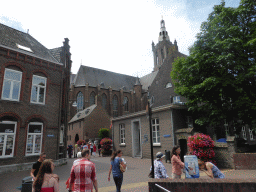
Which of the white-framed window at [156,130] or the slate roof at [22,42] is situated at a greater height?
the slate roof at [22,42]

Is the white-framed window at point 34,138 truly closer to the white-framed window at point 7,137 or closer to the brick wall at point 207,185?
the white-framed window at point 7,137

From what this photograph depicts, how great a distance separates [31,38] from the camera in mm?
17719

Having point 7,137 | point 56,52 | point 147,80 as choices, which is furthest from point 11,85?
point 147,80

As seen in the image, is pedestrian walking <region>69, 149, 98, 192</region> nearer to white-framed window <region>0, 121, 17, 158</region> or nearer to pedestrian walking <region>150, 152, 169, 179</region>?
pedestrian walking <region>150, 152, 169, 179</region>

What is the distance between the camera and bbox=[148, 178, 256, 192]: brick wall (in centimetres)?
442

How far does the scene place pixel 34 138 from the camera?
1360cm

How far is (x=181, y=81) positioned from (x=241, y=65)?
5188 mm

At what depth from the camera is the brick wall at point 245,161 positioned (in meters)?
10.7

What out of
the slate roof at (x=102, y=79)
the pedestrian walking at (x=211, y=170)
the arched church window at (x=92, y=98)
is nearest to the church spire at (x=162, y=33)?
the slate roof at (x=102, y=79)

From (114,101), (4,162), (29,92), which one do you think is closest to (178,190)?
(4,162)

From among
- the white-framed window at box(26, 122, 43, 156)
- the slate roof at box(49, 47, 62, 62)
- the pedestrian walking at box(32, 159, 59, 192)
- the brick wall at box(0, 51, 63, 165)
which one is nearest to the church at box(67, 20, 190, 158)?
the slate roof at box(49, 47, 62, 62)

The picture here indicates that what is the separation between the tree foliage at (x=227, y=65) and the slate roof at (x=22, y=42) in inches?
500

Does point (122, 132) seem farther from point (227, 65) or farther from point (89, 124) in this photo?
point (89, 124)

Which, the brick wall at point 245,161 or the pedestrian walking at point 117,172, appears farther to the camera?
the brick wall at point 245,161
